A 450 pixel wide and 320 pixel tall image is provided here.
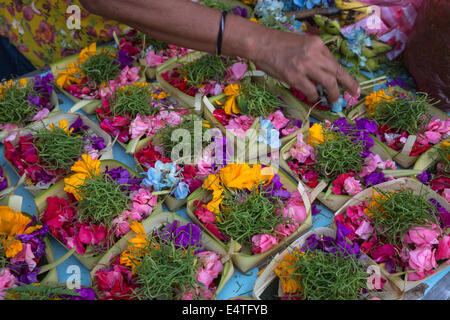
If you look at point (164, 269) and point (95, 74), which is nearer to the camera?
point (164, 269)

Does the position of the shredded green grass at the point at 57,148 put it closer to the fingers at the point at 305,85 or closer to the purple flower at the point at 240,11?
the fingers at the point at 305,85

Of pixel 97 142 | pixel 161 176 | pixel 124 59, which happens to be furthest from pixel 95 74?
pixel 161 176

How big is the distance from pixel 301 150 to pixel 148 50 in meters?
0.79

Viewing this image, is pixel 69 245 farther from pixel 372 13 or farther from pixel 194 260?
pixel 372 13

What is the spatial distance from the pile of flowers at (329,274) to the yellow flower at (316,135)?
0.34 m

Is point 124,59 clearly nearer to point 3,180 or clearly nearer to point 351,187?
point 3,180

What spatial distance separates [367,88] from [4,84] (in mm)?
1363

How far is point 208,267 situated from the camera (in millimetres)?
932

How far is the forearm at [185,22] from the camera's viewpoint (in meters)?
1.03

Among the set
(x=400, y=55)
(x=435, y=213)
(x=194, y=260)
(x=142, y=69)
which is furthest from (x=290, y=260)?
(x=400, y=55)

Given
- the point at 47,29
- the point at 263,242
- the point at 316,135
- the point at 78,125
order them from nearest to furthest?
the point at 263,242 < the point at 316,135 < the point at 78,125 < the point at 47,29

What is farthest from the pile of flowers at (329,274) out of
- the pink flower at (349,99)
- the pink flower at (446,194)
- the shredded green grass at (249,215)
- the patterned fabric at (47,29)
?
the patterned fabric at (47,29)

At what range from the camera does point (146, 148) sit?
1228 millimetres

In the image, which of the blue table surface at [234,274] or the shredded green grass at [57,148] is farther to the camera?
the shredded green grass at [57,148]
